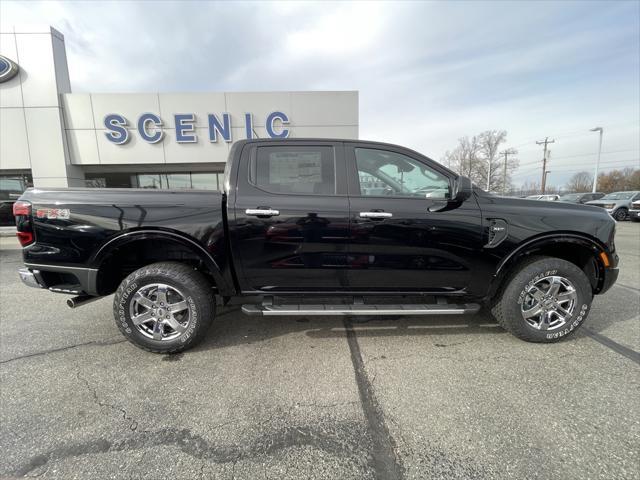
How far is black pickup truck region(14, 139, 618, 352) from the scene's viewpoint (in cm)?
273

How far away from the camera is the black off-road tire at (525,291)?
2.92m

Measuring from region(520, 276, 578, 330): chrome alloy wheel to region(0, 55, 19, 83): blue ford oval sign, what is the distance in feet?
59.0

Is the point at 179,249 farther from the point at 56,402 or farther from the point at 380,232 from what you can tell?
the point at 380,232

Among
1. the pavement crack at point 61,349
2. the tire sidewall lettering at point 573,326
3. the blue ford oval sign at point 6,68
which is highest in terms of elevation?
the blue ford oval sign at point 6,68

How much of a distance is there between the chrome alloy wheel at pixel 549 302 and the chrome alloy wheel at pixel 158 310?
10.9 feet

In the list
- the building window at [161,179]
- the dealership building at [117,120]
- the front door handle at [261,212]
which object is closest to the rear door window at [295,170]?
Answer: the front door handle at [261,212]

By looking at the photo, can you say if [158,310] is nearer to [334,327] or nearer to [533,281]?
[334,327]

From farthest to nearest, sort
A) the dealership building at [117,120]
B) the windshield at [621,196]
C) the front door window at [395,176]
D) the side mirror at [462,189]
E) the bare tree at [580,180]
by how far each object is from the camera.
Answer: the bare tree at [580,180], the windshield at [621,196], the dealership building at [117,120], the front door window at [395,176], the side mirror at [462,189]

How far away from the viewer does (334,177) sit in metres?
2.90

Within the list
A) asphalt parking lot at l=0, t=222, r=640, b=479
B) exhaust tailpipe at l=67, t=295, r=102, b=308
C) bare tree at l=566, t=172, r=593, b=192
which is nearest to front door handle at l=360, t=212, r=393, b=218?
asphalt parking lot at l=0, t=222, r=640, b=479

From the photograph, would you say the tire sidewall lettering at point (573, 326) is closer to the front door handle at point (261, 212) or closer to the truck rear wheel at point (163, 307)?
the front door handle at point (261, 212)

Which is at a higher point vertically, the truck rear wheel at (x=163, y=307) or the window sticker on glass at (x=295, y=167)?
the window sticker on glass at (x=295, y=167)

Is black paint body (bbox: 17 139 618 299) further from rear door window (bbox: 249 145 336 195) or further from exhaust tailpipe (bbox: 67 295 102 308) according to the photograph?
exhaust tailpipe (bbox: 67 295 102 308)

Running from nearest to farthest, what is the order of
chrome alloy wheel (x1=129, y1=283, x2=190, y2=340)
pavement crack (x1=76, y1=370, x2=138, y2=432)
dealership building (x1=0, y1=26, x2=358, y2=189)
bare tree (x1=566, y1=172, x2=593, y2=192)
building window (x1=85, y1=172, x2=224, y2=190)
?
pavement crack (x1=76, y1=370, x2=138, y2=432), chrome alloy wheel (x1=129, y1=283, x2=190, y2=340), dealership building (x1=0, y1=26, x2=358, y2=189), building window (x1=85, y1=172, x2=224, y2=190), bare tree (x1=566, y1=172, x2=593, y2=192)
